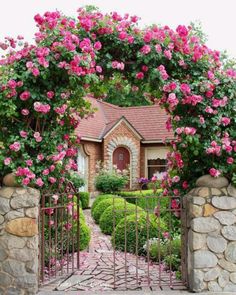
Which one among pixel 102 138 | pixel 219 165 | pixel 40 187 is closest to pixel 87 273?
pixel 40 187

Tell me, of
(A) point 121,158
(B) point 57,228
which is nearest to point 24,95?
(B) point 57,228

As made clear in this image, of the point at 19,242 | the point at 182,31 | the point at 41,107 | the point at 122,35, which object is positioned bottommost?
the point at 19,242

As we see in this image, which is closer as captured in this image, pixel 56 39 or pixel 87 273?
pixel 56 39

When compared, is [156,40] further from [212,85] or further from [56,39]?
[56,39]

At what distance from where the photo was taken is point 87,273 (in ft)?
19.8

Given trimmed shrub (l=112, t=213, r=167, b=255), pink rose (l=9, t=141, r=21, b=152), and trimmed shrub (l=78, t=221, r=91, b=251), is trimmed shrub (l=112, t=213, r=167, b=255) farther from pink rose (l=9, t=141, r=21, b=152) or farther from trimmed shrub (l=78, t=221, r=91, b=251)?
pink rose (l=9, t=141, r=21, b=152)

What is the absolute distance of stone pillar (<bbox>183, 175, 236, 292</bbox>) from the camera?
512cm

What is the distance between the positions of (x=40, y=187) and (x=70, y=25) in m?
2.18

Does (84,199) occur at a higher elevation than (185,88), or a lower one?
lower

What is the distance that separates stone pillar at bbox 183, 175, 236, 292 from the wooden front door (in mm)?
12751

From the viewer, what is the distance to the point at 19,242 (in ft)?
16.3

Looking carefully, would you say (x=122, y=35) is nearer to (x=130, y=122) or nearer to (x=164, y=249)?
(x=164, y=249)

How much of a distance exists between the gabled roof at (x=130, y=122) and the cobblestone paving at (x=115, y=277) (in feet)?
31.7

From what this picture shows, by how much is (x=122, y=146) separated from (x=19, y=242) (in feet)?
43.1
